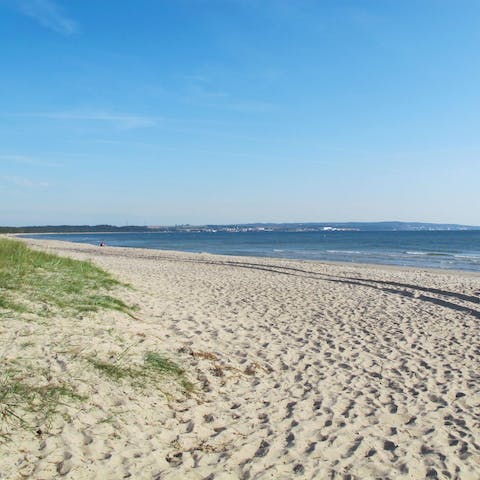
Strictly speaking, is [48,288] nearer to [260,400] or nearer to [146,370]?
[146,370]

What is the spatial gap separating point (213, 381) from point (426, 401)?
2.72 meters

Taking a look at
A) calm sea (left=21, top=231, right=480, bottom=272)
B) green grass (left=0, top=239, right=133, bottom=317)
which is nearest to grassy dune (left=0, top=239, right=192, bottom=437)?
green grass (left=0, top=239, right=133, bottom=317)

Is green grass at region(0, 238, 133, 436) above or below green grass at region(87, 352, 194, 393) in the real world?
above

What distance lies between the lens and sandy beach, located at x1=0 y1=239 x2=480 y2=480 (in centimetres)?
427

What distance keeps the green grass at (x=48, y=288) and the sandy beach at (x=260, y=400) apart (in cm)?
53

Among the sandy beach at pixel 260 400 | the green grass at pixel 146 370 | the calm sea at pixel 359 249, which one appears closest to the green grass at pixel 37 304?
the sandy beach at pixel 260 400

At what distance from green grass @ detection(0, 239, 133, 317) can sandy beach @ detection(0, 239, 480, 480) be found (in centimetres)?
53

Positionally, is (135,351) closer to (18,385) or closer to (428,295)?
(18,385)

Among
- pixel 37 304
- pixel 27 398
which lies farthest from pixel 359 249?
pixel 27 398

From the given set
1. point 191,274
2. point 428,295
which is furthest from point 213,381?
point 191,274

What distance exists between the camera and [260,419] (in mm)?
5340

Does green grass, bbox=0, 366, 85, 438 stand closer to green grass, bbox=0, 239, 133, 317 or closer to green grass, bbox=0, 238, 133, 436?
green grass, bbox=0, 238, 133, 436

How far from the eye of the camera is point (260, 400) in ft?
19.3

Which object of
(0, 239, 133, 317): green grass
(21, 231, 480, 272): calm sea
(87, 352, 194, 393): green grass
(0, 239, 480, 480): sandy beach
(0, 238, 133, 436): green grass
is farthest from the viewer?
(21, 231, 480, 272): calm sea
